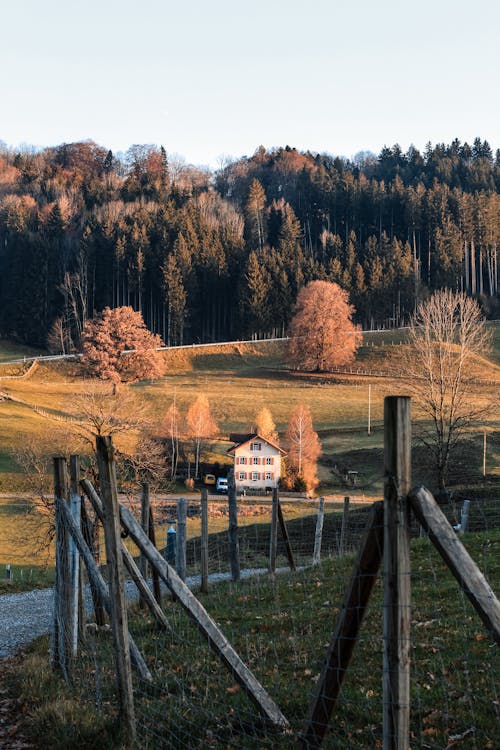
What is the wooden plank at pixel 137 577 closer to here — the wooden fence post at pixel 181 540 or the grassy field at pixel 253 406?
the wooden fence post at pixel 181 540

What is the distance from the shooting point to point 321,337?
90.7 m

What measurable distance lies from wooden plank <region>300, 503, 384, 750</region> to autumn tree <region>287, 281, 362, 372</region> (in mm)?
85624

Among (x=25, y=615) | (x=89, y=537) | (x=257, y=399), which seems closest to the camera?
(x=89, y=537)

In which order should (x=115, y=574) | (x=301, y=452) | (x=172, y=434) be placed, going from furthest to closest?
1. (x=172, y=434)
2. (x=301, y=452)
3. (x=115, y=574)

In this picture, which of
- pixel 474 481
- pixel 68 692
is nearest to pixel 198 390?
pixel 474 481

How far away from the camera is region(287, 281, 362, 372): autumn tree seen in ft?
298

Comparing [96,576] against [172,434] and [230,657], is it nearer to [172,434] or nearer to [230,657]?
[230,657]

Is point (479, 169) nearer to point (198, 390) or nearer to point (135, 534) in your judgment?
point (198, 390)

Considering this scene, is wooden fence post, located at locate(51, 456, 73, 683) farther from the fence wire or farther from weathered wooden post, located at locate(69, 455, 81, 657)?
the fence wire

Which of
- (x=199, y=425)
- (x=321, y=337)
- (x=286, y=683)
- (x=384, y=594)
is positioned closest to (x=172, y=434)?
(x=199, y=425)

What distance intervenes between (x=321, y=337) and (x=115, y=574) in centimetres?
8471

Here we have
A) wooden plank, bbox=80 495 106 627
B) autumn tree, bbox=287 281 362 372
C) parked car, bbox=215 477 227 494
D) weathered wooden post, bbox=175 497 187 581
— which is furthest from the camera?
autumn tree, bbox=287 281 362 372

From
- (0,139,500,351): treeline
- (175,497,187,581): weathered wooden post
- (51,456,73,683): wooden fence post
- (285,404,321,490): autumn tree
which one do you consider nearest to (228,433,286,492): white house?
(285,404,321,490): autumn tree

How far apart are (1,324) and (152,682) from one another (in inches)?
5154
